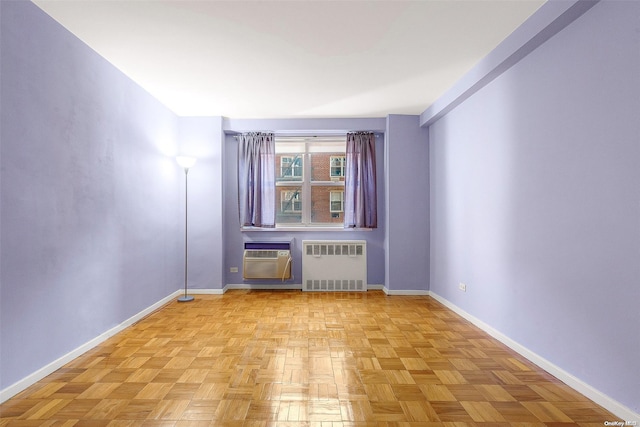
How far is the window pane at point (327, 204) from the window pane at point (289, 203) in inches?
8.3

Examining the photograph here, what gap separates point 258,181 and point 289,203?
579 millimetres

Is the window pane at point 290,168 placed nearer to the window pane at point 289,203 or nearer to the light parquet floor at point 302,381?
the window pane at point 289,203

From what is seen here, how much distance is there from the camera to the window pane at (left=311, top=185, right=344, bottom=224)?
505 cm

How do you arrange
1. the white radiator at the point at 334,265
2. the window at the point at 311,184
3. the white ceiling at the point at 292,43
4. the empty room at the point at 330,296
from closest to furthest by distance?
the empty room at the point at 330,296 < the white ceiling at the point at 292,43 < the white radiator at the point at 334,265 < the window at the point at 311,184

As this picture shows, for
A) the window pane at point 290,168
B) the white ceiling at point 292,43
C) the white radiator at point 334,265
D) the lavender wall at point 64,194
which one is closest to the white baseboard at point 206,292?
the lavender wall at point 64,194

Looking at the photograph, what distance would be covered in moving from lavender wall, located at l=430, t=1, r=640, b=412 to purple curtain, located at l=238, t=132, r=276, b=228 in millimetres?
2662

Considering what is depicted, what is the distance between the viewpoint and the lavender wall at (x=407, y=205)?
4574 mm

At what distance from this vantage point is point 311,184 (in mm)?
5039

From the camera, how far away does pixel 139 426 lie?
1695 mm

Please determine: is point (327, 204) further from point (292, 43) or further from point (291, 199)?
point (292, 43)

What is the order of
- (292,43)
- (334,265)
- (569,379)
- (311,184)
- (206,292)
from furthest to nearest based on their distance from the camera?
(311,184) < (334,265) < (206,292) < (292,43) < (569,379)

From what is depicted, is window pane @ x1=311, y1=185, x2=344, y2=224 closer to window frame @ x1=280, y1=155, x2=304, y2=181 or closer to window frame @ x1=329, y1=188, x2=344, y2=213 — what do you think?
window frame @ x1=329, y1=188, x2=344, y2=213

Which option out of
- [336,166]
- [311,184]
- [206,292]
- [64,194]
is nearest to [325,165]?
[336,166]

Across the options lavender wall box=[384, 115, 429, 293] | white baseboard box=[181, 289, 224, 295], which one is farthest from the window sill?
white baseboard box=[181, 289, 224, 295]
